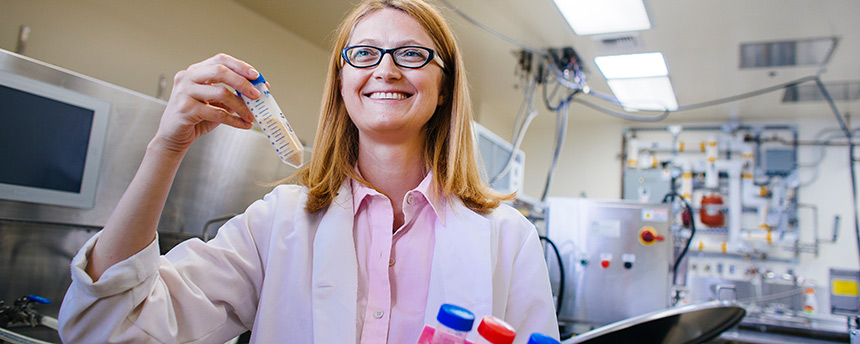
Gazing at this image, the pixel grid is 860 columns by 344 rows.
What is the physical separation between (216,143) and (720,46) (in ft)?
10.7

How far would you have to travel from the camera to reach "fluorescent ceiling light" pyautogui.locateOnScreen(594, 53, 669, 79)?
363cm

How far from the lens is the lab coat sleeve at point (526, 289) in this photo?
0.88 metres

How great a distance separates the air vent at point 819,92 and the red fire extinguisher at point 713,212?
111 cm

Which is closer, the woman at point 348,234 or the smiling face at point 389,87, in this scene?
the woman at point 348,234

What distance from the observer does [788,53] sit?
3457 millimetres

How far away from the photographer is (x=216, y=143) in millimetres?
2297

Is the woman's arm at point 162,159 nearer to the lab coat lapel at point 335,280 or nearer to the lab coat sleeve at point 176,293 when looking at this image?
the lab coat sleeve at point 176,293

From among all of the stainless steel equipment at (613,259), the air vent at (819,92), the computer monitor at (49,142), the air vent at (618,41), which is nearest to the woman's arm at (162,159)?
the computer monitor at (49,142)

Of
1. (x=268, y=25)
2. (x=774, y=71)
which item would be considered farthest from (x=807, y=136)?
(x=268, y=25)

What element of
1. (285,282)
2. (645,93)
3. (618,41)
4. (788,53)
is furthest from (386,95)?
(645,93)

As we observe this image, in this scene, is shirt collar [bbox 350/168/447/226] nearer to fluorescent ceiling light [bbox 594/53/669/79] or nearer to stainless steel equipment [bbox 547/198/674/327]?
stainless steel equipment [bbox 547/198/674/327]

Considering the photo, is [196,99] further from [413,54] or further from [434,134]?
[434,134]

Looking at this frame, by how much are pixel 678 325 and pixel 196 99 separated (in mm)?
712

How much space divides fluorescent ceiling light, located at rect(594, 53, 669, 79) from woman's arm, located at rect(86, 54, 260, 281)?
135 inches
